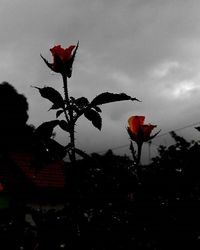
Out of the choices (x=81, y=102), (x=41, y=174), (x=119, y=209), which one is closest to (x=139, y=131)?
(x=81, y=102)

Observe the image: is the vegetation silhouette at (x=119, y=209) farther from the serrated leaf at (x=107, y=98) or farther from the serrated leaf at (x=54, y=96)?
the serrated leaf at (x=107, y=98)

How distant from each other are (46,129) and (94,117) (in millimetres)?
296

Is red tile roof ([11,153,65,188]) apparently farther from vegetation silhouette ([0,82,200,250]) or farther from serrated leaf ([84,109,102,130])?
vegetation silhouette ([0,82,200,250])

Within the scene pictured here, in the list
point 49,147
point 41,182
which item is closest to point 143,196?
point 49,147

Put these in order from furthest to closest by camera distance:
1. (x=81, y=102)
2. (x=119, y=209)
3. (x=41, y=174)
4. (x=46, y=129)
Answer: (x=41, y=174), (x=81, y=102), (x=46, y=129), (x=119, y=209)

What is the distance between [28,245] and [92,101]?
0.82 m

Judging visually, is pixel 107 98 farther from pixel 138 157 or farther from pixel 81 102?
pixel 138 157

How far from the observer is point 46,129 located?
188 centimetres

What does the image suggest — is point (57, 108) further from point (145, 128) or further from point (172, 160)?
point (172, 160)

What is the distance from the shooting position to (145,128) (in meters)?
2.06

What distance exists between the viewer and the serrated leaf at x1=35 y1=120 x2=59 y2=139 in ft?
6.03

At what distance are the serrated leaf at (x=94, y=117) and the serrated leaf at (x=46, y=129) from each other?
0.18 meters

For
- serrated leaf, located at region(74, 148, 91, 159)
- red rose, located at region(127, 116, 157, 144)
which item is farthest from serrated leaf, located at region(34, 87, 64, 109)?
red rose, located at region(127, 116, 157, 144)

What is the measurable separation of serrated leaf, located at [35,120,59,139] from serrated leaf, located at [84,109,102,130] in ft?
0.60
